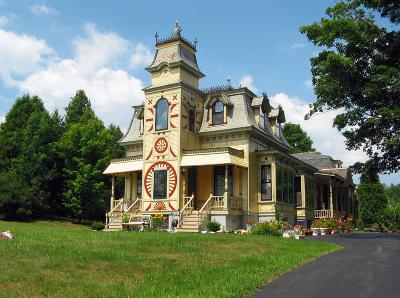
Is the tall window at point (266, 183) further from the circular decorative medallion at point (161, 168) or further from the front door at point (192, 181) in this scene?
the circular decorative medallion at point (161, 168)

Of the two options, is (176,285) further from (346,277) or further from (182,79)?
(182,79)

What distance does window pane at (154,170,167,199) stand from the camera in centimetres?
3080

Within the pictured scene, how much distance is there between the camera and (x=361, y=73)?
26.4 metres

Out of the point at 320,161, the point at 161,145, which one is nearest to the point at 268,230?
the point at 161,145

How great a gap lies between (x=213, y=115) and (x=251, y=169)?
494 cm

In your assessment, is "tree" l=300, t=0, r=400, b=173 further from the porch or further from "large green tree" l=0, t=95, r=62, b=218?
"large green tree" l=0, t=95, r=62, b=218

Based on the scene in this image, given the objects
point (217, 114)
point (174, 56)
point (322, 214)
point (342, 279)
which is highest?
point (174, 56)

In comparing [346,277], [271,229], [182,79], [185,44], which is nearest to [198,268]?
[346,277]

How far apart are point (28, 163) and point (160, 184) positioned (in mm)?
18281

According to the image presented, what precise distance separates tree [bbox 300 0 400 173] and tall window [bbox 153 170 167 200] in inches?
418

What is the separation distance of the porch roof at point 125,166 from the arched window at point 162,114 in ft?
10.7

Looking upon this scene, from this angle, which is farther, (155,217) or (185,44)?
(185,44)

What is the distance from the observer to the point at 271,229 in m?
24.1

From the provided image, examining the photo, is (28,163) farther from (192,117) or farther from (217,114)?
(217,114)
